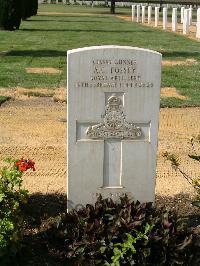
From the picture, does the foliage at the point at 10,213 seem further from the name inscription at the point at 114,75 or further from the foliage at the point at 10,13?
the foliage at the point at 10,13

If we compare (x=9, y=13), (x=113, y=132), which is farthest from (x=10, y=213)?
(x=9, y=13)

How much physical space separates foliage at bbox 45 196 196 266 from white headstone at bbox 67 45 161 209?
347 mm

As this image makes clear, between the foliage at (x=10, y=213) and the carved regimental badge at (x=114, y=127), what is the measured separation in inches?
23.9

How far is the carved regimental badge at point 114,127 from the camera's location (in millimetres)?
4484

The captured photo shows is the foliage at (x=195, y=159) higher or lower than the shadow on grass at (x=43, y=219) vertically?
higher

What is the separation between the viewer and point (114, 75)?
4.45 meters

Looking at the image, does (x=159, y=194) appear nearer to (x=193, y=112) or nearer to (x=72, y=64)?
(x=72, y=64)

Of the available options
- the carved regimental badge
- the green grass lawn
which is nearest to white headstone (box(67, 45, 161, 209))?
the carved regimental badge

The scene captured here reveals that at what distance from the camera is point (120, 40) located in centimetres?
2242

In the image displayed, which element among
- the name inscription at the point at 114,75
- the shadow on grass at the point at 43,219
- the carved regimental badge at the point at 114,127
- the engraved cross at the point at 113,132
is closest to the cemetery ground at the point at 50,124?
the shadow on grass at the point at 43,219

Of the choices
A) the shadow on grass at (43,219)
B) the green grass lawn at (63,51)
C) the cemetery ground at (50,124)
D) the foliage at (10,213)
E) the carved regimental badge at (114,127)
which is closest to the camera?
the foliage at (10,213)

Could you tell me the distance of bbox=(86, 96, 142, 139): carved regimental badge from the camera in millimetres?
4484

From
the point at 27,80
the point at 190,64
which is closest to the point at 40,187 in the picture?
the point at 27,80

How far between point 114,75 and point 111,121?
353mm
